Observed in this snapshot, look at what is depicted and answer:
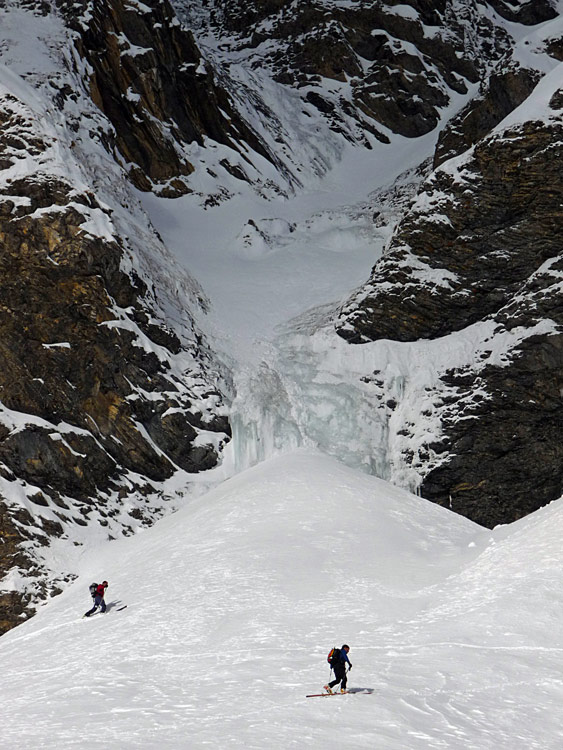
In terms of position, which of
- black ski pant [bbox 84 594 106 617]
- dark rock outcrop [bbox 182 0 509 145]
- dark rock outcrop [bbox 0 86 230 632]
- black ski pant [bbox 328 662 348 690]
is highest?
dark rock outcrop [bbox 182 0 509 145]

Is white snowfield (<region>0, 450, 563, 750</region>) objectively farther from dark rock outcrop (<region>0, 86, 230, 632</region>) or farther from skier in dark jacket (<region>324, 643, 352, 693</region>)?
dark rock outcrop (<region>0, 86, 230, 632</region>)

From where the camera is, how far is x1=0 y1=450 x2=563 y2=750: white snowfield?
35.7 feet

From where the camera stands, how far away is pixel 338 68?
72312mm

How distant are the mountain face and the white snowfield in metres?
5.88

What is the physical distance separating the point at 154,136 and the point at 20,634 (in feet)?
122

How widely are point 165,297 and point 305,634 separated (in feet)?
85.3

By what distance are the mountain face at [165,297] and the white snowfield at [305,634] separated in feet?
19.3

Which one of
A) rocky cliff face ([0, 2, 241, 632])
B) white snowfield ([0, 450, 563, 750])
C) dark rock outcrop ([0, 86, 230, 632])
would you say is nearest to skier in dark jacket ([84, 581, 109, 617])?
white snowfield ([0, 450, 563, 750])

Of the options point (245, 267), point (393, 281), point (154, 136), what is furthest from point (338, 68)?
point (393, 281)

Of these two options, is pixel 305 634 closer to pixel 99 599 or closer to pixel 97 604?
pixel 99 599

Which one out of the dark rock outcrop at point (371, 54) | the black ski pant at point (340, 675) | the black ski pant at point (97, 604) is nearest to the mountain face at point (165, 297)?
the black ski pant at point (97, 604)

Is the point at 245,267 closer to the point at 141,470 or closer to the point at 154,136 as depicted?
the point at 154,136

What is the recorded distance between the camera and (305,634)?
16.1 meters

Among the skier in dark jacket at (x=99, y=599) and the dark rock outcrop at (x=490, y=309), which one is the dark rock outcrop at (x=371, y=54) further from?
the skier in dark jacket at (x=99, y=599)
